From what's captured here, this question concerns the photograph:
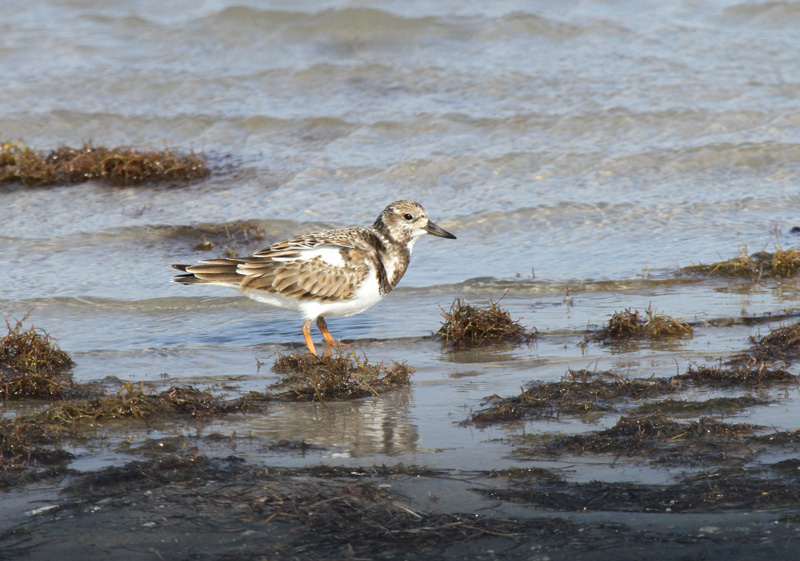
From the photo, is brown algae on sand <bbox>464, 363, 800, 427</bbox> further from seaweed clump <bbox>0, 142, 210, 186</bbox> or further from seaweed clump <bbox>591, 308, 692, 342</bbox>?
seaweed clump <bbox>0, 142, 210, 186</bbox>

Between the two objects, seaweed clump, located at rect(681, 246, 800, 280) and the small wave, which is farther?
the small wave

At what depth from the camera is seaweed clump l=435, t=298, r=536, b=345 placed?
6.48m

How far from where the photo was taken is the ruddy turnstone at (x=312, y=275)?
255 inches

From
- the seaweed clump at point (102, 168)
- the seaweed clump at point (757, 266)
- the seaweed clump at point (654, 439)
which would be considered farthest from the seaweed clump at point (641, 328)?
the seaweed clump at point (102, 168)

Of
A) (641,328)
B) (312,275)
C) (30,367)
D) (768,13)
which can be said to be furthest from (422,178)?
(768,13)

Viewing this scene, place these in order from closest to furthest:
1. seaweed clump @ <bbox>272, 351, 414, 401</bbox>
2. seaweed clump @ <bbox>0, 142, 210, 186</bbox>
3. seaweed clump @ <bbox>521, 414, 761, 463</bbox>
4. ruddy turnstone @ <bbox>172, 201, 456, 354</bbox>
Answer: seaweed clump @ <bbox>521, 414, 761, 463</bbox> → seaweed clump @ <bbox>272, 351, 414, 401</bbox> → ruddy turnstone @ <bbox>172, 201, 456, 354</bbox> → seaweed clump @ <bbox>0, 142, 210, 186</bbox>

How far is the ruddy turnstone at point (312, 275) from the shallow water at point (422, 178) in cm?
41

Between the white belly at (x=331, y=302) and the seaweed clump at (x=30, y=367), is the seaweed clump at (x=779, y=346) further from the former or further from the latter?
the seaweed clump at (x=30, y=367)

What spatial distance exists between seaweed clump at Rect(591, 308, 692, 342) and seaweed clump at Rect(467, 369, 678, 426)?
104 cm

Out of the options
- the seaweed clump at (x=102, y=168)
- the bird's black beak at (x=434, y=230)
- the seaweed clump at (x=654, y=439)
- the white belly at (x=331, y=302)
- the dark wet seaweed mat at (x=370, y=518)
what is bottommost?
the dark wet seaweed mat at (x=370, y=518)

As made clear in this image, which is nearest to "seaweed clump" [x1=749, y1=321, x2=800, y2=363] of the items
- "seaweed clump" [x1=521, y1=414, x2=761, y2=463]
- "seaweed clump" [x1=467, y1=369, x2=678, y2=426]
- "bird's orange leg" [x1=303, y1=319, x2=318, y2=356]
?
"seaweed clump" [x1=467, y1=369, x2=678, y2=426]

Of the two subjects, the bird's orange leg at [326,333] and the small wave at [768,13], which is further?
the small wave at [768,13]

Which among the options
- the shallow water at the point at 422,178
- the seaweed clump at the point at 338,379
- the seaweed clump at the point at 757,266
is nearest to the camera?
the seaweed clump at the point at 338,379

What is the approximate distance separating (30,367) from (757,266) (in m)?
5.87
